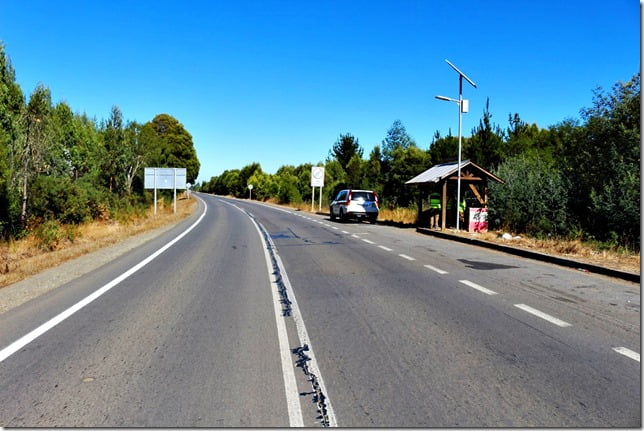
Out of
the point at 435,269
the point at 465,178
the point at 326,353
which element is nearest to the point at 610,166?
the point at 465,178

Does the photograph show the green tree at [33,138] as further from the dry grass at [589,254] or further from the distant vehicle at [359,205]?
the dry grass at [589,254]

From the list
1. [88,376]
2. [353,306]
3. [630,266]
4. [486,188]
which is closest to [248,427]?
[88,376]

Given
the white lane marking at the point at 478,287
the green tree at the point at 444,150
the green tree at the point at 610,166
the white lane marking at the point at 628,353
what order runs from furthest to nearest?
the green tree at the point at 444,150 → the green tree at the point at 610,166 → the white lane marking at the point at 478,287 → the white lane marking at the point at 628,353

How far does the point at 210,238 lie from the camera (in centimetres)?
1788

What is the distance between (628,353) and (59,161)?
95.1 ft

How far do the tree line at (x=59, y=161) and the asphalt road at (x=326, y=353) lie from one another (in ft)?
41.0

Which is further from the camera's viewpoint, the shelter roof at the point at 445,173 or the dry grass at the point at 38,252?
the shelter roof at the point at 445,173

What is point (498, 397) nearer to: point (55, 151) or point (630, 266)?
point (630, 266)

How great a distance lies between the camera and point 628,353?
471cm

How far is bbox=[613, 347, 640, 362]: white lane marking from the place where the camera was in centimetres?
459

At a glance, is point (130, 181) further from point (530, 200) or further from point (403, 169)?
point (530, 200)

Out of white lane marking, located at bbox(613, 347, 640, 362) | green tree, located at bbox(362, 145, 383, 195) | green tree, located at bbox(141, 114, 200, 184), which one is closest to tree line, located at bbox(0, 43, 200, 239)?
white lane marking, located at bbox(613, 347, 640, 362)

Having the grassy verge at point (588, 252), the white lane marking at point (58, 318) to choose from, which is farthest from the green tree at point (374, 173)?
the white lane marking at point (58, 318)

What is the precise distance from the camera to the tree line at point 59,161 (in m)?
18.7
